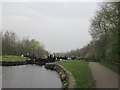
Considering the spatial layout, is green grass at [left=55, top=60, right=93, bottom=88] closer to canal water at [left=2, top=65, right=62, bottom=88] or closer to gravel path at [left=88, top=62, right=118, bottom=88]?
gravel path at [left=88, top=62, right=118, bottom=88]

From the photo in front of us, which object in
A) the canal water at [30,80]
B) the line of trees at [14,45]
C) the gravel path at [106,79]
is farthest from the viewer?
the line of trees at [14,45]

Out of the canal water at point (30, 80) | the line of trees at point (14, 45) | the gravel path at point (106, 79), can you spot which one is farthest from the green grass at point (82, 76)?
the line of trees at point (14, 45)

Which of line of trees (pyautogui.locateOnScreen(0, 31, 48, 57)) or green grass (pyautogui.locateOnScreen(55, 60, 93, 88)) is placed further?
line of trees (pyautogui.locateOnScreen(0, 31, 48, 57))

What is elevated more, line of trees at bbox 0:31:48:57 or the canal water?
line of trees at bbox 0:31:48:57

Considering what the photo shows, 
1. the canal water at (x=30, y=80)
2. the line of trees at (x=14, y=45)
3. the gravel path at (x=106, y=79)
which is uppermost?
the line of trees at (x=14, y=45)

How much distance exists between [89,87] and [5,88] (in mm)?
8192

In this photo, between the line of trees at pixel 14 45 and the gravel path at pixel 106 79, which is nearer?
the gravel path at pixel 106 79

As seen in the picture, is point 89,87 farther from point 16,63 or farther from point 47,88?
point 16,63

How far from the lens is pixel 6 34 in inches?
3019

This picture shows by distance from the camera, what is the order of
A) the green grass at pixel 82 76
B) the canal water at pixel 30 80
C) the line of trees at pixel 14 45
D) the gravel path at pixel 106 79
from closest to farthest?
the gravel path at pixel 106 79 < the green grass at pixel 82 76 < the canal water at pixel 30 80 < the line of trees at pixel 14 45

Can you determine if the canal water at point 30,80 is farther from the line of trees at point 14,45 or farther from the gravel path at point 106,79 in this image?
the line of trees at point 14,45

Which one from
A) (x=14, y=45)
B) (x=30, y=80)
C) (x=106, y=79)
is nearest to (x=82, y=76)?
(x=106, y=79)

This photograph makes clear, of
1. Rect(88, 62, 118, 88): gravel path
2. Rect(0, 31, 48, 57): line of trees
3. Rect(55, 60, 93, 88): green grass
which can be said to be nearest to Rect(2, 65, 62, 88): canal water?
Rect(55, 60, 93, 88): green grass

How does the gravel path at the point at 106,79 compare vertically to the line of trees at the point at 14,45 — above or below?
below
